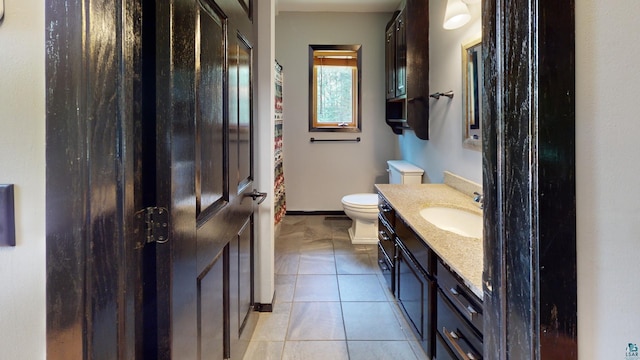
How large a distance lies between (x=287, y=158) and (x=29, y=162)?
14.2ft

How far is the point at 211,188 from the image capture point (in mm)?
1295

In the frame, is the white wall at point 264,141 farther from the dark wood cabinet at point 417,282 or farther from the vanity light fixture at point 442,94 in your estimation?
the vanity light fixture at point 442,94

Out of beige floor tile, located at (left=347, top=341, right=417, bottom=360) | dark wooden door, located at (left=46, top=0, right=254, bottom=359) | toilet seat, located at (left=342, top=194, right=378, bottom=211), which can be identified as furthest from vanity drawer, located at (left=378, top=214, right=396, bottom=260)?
dark wooden door, located at (left=46, top=0, right=254, bottom=359)

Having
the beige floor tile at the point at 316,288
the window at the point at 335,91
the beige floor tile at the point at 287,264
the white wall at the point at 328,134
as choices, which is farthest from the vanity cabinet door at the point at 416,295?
the window at the point at 335,91

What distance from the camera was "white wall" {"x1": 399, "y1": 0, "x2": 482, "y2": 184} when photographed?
2.51m

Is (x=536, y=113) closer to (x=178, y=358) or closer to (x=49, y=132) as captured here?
(x=49, y=132)

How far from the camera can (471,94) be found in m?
2.45

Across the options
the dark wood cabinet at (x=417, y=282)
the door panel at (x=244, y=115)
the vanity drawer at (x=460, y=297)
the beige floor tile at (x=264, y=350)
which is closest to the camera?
the vanity drawer at (x=460, y=297)

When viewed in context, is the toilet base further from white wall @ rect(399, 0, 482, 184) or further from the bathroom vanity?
the bathroom vanity

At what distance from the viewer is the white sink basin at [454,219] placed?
2.15 meters

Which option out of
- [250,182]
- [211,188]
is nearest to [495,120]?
[211,188]

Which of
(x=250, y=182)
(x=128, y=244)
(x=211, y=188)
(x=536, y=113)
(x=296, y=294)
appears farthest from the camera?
(x=296, y=294)

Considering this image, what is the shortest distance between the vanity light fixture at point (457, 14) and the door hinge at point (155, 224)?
215 centimetres

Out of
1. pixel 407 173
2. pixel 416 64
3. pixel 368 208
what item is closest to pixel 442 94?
pixel 416 64
